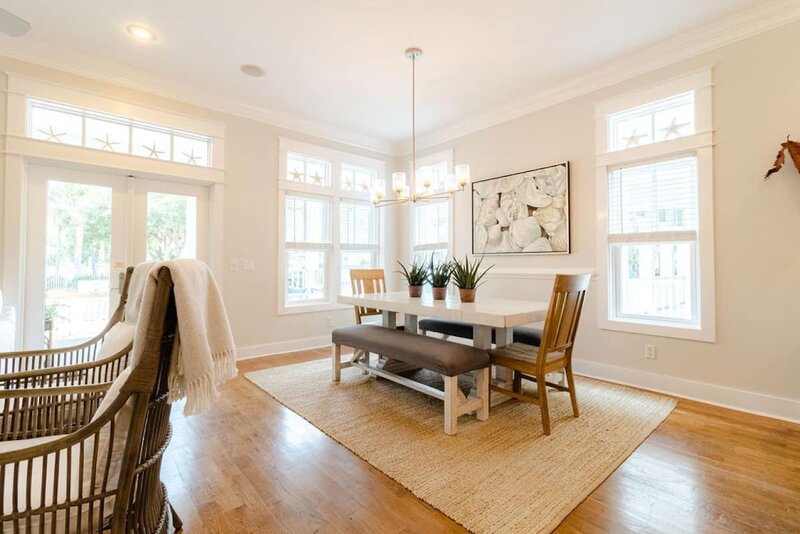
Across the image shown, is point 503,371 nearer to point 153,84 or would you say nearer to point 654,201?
point 654,201

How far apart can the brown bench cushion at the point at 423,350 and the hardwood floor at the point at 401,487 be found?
0.69 metres

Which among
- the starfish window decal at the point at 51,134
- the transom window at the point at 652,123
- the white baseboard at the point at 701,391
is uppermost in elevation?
the transom window at the point at 652,123

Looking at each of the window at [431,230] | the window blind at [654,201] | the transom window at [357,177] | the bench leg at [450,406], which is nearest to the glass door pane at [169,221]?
the transom window at [357,177]

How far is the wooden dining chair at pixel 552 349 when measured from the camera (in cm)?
221

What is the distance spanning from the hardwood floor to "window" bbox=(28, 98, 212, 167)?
2.58m

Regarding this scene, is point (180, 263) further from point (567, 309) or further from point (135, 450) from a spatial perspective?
point (567, 309)

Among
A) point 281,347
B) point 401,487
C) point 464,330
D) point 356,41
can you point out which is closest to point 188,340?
point 401,487

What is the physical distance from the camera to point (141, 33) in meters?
2.79

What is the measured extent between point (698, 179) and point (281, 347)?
4343 millimetres

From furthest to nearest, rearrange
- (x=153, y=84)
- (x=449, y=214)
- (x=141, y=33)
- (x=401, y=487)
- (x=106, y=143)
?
(x=449, y=214) < (x=153, y=84) < (x=106, y=143) < (x=141, y=33) < (x=401, y=487)

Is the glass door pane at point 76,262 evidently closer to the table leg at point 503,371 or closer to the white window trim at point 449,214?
the white window trim at point 449,214

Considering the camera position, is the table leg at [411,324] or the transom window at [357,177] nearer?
the table leg at [411,324]

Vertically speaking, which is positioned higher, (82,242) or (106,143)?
(106,143)

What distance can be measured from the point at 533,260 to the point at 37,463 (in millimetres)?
3772
